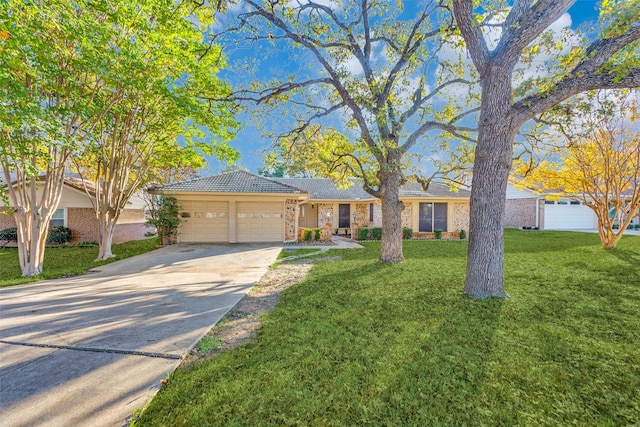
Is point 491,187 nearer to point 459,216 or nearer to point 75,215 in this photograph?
point 459,216

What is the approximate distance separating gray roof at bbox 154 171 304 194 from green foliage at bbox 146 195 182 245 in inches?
24.9

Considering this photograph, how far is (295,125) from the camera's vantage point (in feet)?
29.4

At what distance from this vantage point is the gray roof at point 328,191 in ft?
58.2

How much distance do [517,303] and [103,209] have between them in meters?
12.6

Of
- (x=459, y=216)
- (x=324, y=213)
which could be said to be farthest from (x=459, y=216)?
(x=324, y=213)

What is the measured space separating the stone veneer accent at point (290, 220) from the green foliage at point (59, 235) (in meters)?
10.8

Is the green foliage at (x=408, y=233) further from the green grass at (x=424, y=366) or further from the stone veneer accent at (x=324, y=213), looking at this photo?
the green grass at (x=424, y=366)

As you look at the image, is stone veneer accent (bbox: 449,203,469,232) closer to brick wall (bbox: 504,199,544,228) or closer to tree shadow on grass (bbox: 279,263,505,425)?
brick wall (bbox: 504,199,544,228)

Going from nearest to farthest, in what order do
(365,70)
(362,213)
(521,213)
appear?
(365,70) < (362,213) < (521,213)

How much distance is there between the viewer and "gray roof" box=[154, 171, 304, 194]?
40.6 feet

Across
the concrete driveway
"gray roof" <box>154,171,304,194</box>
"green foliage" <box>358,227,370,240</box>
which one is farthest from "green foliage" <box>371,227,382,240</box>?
the concrete driveway

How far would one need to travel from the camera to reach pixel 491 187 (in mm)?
4633

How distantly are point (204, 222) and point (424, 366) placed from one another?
12.5 metres

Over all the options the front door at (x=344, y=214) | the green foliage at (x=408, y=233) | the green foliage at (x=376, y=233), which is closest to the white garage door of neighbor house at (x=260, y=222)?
the green foliage at (x=376, y=233)
